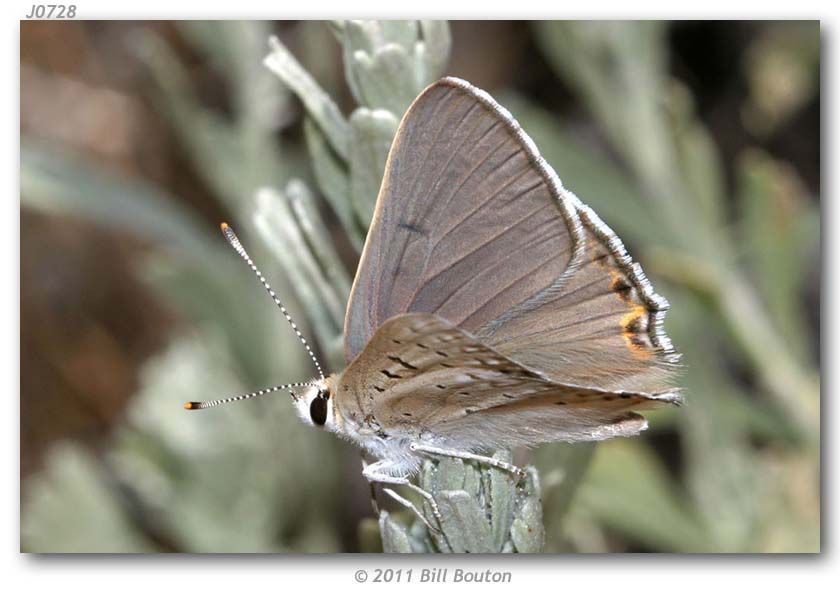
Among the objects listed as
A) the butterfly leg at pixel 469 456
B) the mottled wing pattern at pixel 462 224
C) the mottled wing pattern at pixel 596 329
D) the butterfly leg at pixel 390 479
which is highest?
the mottled wing pattern at pixel 462 224

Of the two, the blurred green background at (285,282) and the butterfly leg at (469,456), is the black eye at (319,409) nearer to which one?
the butterfly leg at (469,456)

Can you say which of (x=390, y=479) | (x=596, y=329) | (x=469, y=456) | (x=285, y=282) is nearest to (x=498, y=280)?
(x=596, y=329)

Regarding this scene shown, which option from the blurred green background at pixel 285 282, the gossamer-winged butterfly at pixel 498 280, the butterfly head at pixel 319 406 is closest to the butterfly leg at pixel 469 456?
the gossamer-winged butterfly at pixel 498 280

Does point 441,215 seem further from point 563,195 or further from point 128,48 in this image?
point 128,48

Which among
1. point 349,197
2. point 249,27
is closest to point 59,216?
point 249,27

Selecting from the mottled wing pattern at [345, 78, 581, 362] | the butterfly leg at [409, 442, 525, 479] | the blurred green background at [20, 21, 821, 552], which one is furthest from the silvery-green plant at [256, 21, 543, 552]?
the blurred green background at [20, 21, 821, 552]

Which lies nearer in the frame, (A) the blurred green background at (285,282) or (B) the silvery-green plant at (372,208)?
(B) the silvery-green plant at (372,208)

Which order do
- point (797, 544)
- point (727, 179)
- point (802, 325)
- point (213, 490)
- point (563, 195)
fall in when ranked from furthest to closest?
point (727, 179) < point (802, 325) < point (213, 490) < point (797, 544) < point (563, 195)

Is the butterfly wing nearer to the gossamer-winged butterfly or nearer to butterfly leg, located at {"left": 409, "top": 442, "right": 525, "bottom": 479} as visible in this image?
the gossamer-winged butterfly
